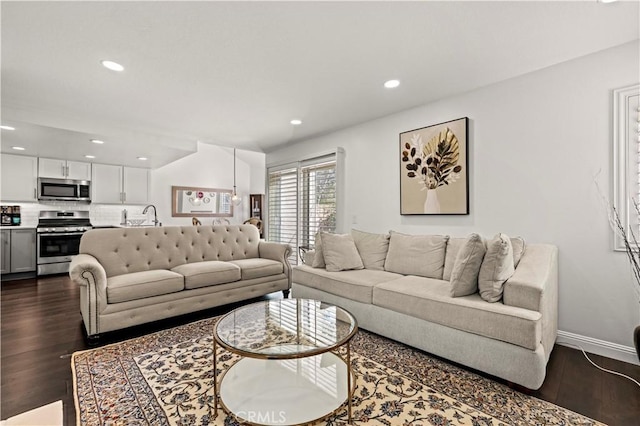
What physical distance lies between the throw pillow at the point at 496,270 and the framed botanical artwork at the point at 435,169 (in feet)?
3.45

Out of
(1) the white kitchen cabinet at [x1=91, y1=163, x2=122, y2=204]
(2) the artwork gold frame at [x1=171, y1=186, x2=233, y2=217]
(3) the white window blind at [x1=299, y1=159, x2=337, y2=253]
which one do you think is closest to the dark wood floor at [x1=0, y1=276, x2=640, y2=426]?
(3) the white window blind at [x1=299, y1=159, x2=337, y2=253]

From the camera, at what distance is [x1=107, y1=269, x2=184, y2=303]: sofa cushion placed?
2.69 meters

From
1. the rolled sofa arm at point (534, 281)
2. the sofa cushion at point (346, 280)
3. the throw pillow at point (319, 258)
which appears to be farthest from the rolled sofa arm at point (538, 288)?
the throw pillow at point (319, 258)

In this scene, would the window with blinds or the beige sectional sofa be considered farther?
the window with blinds

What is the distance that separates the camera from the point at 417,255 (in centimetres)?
311

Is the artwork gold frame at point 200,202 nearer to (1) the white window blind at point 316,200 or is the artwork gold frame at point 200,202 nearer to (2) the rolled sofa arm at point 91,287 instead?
(1) the white window blind at point 316,200

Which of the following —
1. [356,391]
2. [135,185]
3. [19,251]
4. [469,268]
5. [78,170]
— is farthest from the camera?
[135,185]

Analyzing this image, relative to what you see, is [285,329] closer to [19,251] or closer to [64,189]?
[19,251]

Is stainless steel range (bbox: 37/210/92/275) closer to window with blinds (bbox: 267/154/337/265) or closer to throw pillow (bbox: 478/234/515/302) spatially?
window with blinds (bbox: 267/154/337/265)

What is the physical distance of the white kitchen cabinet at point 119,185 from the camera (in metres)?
6.16

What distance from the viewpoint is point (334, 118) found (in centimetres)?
407

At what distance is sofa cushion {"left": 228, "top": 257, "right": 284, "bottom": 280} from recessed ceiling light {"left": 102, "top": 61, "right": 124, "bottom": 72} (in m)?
2.29

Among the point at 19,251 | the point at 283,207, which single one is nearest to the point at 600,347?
the point at 283,207

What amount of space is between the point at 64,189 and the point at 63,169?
39cm
